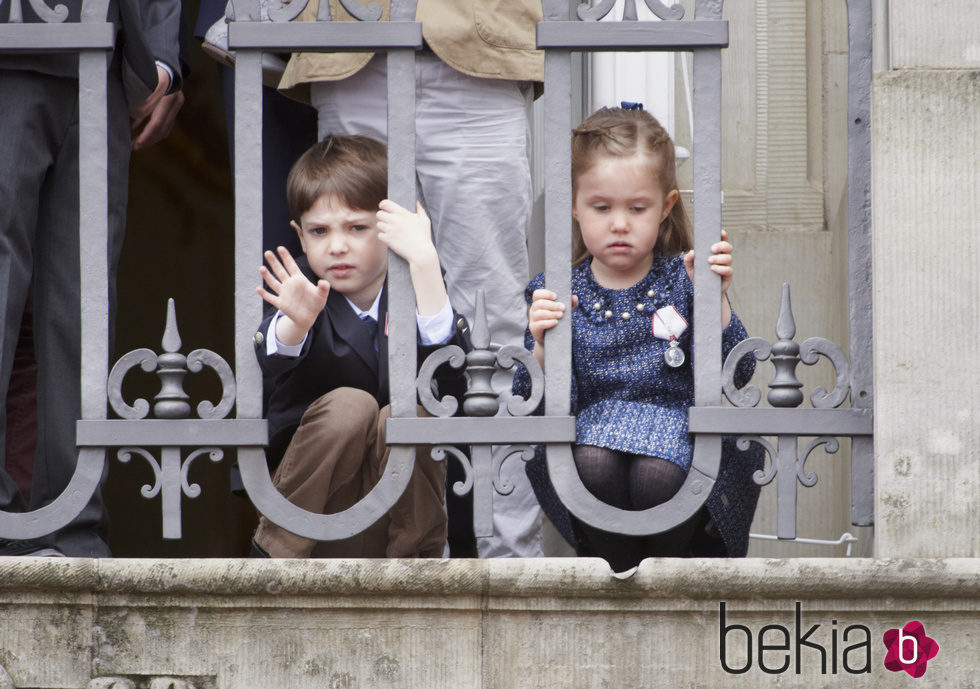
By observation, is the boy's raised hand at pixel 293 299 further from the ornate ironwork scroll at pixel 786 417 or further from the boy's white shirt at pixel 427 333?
the ornate ironwork scroll at pixel 786 417

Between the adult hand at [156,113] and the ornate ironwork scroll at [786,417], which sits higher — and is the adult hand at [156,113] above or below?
above

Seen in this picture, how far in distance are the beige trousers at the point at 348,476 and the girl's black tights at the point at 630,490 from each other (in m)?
0.35

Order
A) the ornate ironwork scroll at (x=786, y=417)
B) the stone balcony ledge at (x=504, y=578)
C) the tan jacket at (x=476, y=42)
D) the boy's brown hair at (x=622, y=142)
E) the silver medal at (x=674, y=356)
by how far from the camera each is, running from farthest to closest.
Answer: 1. the tan jacket at (x=476, y=42)
2. the boy's brown hair at (x=622, y=142)
3. the silver medal at (x=674, y=356)
4. the ornate ironwork scroll at (x=786, y=417)
5. the stone balcony ledge at (x=504, y=578)

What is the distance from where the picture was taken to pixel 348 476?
311 cm

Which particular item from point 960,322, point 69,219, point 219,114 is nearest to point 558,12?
point 960,322

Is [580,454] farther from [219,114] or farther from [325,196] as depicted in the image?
[219,114]

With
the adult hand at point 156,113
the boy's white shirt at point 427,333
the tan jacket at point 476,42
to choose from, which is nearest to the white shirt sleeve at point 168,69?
the adult hand at point 156,113

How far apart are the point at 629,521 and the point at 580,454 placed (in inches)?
9.2

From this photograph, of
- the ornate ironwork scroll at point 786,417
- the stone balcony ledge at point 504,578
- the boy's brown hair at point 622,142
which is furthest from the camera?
the boy's brown hair at point 622,142

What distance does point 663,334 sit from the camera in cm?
302

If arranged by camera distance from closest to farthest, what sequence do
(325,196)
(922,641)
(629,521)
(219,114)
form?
1. (922,641)
2. (629,521)
3. (325,196)
4. (219,114)

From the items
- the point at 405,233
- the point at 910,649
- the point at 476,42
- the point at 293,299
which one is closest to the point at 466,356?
the point at 405,233

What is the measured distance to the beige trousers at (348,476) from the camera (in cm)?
304

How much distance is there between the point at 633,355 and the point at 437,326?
0.43 metres
